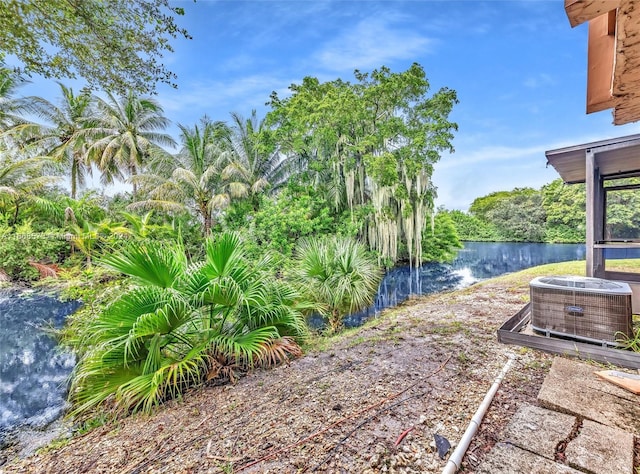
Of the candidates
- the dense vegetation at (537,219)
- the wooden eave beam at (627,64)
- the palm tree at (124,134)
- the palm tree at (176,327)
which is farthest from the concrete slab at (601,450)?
the dense vegetation at (537,219)

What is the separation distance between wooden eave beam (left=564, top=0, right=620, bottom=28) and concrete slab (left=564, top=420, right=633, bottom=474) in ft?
5.89

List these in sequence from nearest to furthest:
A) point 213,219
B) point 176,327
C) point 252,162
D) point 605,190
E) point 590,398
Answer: point 590,398 → point 176,327 → point 605,190 → point 252,162 → point 213,219

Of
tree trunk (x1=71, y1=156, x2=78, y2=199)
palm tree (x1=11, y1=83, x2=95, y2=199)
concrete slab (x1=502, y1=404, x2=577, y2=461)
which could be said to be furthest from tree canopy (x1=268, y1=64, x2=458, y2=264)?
tree trunk (x1=71, y1=156, x2=78, y2=199)

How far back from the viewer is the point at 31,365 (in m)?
4.05

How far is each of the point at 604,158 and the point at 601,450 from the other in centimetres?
375

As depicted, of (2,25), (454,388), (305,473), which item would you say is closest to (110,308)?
(305,473)

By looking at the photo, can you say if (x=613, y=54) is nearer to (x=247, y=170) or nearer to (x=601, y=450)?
(x=601, y=450)

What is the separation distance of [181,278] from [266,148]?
9.23m

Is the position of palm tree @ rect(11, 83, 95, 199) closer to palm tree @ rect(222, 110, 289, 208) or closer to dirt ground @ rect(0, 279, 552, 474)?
palm tree @ rect(222, 110, 289, 208)

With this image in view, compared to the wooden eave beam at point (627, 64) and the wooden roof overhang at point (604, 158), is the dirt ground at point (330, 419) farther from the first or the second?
the wooden roof overhang at point (604, 158)

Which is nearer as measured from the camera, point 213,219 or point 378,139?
point 378,139

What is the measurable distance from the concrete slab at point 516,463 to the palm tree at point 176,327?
2.01 meters

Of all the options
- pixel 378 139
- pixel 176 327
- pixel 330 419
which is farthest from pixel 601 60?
pixel 378 139

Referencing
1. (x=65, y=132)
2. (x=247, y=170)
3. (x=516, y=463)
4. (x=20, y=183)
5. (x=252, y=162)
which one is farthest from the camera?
(x=65, y=132)
